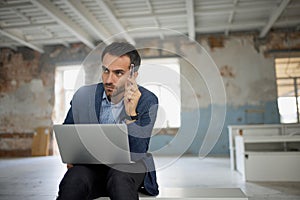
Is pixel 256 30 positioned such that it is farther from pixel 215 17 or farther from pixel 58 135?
pixel 58 135

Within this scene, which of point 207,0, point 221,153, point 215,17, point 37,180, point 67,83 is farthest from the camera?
point 67,83

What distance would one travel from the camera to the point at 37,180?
11.3ft

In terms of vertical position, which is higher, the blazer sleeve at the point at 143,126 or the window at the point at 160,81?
Answer: the window at the point at 160,81

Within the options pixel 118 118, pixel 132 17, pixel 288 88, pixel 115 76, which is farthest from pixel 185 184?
pixel 288 88

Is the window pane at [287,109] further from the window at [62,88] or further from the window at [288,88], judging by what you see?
the window at [62,88]

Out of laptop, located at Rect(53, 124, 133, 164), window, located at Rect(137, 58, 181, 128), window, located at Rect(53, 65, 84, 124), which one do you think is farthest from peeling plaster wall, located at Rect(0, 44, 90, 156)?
laptop, located at Rect(53, 124, 133, 164)

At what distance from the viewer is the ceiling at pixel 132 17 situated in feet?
17.2

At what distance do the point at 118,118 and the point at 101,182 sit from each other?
33 centimetres

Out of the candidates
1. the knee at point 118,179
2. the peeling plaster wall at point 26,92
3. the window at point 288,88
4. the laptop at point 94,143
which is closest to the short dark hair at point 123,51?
the laptop at point 94,143

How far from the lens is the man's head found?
1.41 meters

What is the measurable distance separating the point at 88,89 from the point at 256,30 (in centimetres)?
644

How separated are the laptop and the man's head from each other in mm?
320

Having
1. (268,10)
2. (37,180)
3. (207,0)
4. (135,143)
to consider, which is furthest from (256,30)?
(135,143)

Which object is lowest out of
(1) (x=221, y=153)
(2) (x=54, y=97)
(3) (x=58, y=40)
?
(1) (x=221, y=153)
